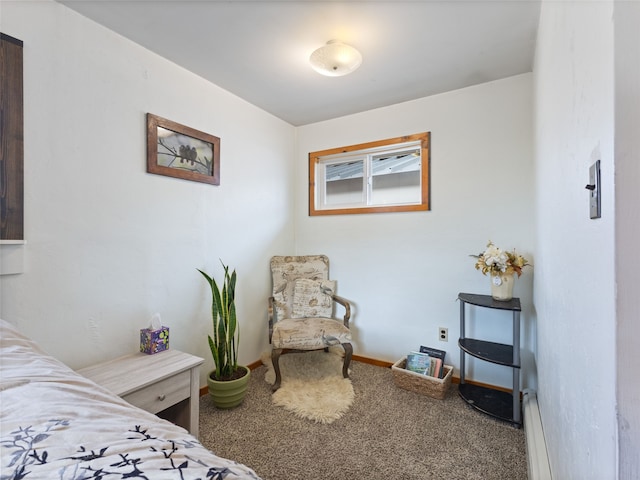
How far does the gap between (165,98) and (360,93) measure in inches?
59.6

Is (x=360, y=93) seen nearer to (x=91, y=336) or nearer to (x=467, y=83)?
(x=467, y=83)

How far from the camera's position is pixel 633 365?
1.50 feet

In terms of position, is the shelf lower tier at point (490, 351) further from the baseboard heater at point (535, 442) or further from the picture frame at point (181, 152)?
the picture frame at point (181, 152)

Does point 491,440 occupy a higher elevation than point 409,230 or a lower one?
lower

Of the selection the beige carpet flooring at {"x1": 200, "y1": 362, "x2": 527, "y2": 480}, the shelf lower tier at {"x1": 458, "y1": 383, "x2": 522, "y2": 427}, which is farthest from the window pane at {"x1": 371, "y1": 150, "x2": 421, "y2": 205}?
the beige carpet flooring at {"x1": 200, "y1": 362, "x2": 527, "y2": 480}

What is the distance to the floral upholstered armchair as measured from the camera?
225 centimetres

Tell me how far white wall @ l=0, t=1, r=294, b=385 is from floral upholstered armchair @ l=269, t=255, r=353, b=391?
53cm

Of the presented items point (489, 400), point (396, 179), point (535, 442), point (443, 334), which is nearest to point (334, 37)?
point (396, 179)

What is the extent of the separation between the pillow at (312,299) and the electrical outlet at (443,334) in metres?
0.98

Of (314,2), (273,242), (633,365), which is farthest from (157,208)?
(633,365)

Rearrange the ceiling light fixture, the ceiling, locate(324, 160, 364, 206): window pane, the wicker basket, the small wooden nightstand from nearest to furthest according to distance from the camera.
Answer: the small wooden nightstand, the ceiling, the ceiling light fixture, the wicker basket, locate(324, 160, 364, 206): window pane

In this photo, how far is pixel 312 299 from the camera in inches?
108

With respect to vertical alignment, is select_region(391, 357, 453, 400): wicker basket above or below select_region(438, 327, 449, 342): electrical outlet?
below

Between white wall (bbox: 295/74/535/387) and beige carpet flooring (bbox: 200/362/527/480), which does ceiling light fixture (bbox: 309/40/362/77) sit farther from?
beige carpet flooring (bbox: 200/362/527/480)
